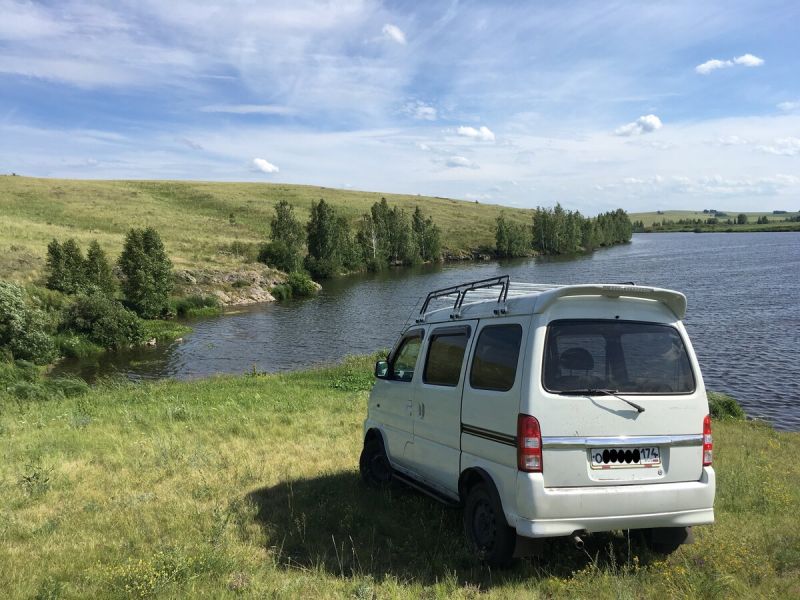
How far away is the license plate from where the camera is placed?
4.89 m

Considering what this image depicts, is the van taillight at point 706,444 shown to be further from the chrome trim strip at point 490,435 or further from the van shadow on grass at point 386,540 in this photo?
the chrome trim strip at point 490,435

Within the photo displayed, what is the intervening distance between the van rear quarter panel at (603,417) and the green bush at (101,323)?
36117 mm

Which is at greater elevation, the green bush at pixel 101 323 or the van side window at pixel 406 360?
the van side window at pixel 406 360

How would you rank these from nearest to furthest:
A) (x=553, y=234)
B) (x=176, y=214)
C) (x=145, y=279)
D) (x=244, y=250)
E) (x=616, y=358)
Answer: (x=616, y=358)
(x=145, y=279)
(x=244, y=250)
(x=176, y=214)
(x=553, y=234)

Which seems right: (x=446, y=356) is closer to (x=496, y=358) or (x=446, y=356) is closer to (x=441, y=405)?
(x=441, y=405)

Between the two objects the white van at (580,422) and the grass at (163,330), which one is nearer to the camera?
the white van at (580,422)

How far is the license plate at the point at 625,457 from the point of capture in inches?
192

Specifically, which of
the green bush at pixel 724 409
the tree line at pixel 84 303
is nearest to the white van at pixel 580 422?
the green bush at pixel 724 409

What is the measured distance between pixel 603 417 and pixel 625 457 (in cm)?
39

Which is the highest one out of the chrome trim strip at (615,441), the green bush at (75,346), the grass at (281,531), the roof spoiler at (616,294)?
the roof spoiler at (616,294)

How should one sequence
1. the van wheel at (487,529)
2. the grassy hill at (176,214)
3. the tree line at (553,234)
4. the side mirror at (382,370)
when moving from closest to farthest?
the van wheel at (487,529)
the side mirror at (382,370)
the grassy hill at (176,214)
the tree line at (553,234)

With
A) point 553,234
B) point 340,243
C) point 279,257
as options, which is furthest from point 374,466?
point 553,234

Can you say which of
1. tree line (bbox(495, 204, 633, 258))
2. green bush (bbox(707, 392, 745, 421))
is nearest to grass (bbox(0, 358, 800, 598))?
green bush (bbox(707, 392, 745, 421))

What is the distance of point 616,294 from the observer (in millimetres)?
5258
